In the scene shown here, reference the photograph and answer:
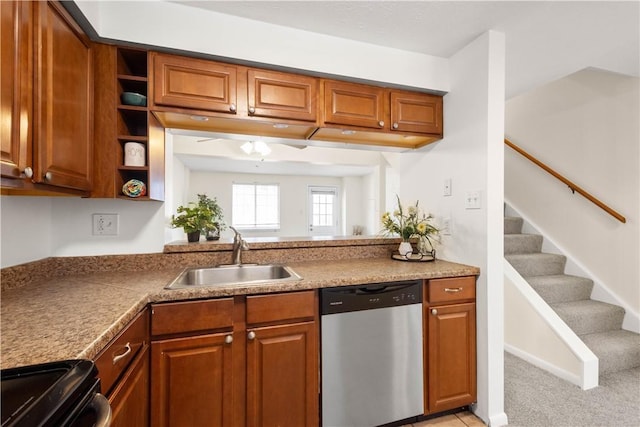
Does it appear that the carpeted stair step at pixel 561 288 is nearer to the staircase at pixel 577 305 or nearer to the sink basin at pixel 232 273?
the staircase at pixel 577 305

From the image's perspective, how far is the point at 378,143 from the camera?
2.18 metres

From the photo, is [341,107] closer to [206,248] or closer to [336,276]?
[336,276]

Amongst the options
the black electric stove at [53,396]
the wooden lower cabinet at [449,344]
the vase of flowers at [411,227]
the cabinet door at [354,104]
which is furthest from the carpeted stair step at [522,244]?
the black electric stove at [53,396]

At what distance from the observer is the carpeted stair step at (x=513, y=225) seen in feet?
10.8

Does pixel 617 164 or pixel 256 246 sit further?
pixel 617 164

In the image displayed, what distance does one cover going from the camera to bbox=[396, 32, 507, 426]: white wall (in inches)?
64.8

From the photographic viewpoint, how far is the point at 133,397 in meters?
1.06

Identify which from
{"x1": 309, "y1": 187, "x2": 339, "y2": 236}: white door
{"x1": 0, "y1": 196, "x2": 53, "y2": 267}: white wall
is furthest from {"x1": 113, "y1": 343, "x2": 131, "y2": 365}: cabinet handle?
{"x1": 309, "y1": 187, "x2": 339, "y2": 236}: white door

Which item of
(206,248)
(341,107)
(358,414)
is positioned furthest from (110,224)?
(358,414)

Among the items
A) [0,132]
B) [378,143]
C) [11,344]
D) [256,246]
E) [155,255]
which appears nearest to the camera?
[11,344]

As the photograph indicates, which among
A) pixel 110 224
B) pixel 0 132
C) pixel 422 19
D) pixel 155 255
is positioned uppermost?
pixel 422 19

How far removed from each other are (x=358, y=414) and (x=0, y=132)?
1851 mm

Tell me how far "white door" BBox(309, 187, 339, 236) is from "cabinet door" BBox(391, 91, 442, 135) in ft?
19.9

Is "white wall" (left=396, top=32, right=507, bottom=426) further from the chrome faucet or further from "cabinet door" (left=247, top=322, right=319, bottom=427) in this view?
the chrome faucet
